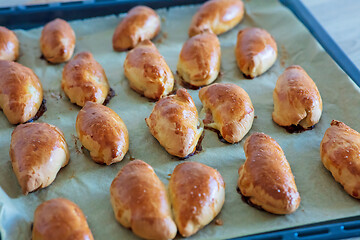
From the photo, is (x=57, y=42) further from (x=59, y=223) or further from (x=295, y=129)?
(x=295, y=129)

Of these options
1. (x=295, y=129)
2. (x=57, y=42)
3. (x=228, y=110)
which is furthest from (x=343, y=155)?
(x=57, y=42)

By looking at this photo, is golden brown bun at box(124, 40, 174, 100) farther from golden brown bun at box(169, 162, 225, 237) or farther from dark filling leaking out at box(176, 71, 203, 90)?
golden brown bun at box(169, 162, 225, 237)

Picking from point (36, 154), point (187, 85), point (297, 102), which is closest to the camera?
point (36, 154)

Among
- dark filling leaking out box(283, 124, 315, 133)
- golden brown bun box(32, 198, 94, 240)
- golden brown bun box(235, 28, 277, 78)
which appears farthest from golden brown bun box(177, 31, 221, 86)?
golden brown bun box(32, 198, 94, 240)

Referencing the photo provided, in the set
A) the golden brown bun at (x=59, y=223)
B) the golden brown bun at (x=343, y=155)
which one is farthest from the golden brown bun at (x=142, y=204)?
the golden brown bun at (x=343, y=155)

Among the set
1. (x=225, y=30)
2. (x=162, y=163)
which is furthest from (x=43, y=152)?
(x=225, y=30)

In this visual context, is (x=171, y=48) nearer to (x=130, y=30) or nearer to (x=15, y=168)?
(x=130, y=30)

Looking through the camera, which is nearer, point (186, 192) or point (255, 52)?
point (186, 192)
